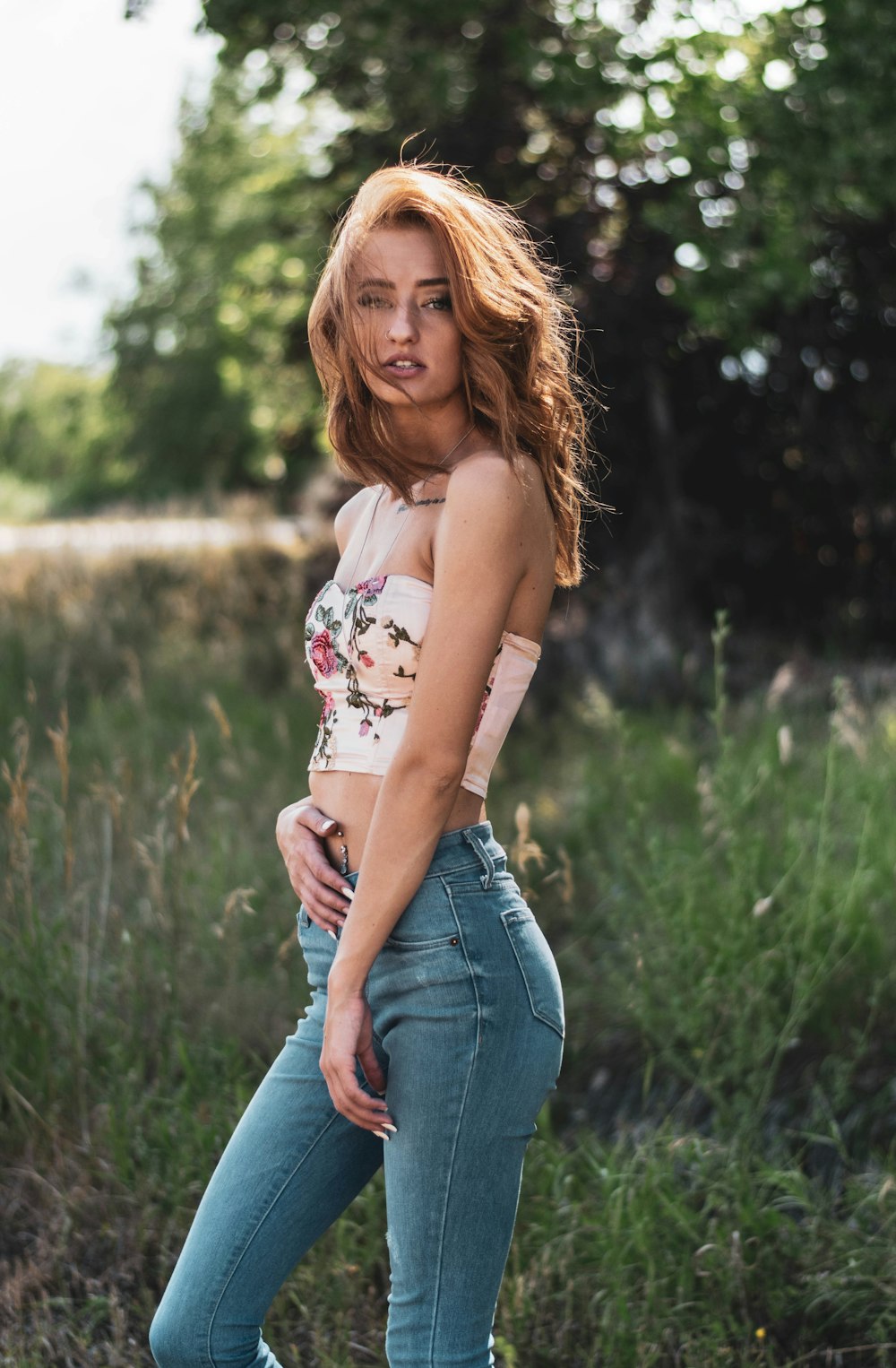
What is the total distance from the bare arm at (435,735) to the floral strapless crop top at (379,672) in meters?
0.08

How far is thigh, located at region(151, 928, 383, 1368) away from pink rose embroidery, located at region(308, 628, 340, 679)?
0.44 m

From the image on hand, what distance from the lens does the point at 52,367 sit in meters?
37.1

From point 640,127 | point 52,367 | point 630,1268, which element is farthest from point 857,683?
point 52,367

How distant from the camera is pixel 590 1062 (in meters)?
3.74

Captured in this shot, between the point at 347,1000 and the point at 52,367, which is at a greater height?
the point at 347,1000

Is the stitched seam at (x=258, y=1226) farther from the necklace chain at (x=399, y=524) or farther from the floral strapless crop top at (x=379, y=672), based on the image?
the necklace chain at (x=399, y=524)

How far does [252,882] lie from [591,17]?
4.54m

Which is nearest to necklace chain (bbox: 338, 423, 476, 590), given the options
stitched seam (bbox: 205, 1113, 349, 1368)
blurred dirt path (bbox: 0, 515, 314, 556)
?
stitched seam (bbox: 205, 1113, 349, 1368)

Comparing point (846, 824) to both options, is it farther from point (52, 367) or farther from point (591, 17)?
point (52, 367)

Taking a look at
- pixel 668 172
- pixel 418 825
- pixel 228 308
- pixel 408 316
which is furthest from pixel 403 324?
pixel 228 308

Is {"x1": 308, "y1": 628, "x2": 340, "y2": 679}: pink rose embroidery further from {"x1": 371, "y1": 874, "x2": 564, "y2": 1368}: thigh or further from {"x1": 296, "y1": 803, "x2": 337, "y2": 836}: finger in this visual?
{"x1": 371, "y1": 874, "x2": 564, "y2": 1368}: thigh

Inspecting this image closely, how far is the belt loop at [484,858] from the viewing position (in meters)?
1.71

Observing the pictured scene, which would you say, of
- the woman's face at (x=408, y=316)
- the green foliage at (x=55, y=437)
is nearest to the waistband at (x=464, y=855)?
the woman's face at (x=408, y=316)

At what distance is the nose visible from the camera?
5.82 ft
